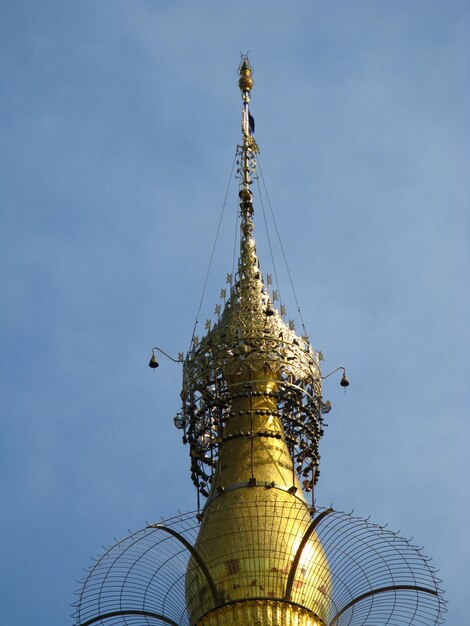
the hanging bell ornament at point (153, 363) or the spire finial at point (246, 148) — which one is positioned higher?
the spire finial at point (246, 148)

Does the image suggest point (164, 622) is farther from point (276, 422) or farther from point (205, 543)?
point (276, 422)

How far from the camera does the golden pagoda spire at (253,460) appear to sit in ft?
120

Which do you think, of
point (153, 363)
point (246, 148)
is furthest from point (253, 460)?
point (246, 148)

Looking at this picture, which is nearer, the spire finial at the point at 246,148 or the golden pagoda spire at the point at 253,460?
the golden pagoda spire at the point at 253,460

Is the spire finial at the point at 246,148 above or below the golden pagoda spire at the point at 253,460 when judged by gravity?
above

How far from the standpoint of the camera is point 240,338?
1620 inches

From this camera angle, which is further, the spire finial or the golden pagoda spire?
the spire finial

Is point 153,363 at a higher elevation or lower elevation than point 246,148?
lower

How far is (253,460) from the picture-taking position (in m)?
39.2

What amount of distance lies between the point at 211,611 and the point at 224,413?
6.21 m

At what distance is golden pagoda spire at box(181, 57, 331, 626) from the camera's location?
3653 centimetres

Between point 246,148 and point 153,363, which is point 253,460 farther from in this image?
point 246,148

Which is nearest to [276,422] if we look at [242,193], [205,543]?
[205,543]

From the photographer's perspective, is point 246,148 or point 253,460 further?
point 246,148
